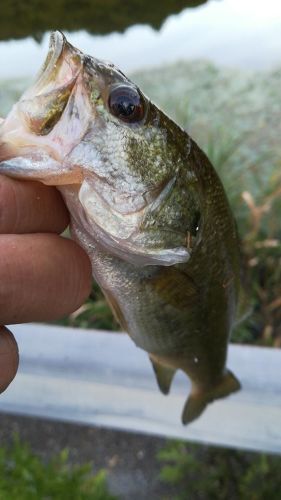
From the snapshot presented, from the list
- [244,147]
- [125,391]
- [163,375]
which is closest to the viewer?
[163,375]

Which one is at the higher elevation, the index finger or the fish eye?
the fish eye

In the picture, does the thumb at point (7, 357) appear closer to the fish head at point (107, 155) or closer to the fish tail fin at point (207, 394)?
the fish head at point (107, 155)

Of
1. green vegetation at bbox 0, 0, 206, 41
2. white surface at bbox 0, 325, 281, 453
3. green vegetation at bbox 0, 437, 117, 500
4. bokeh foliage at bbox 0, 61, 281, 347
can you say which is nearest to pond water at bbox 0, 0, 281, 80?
green vegetation at bbox 0, 0, 206, 41

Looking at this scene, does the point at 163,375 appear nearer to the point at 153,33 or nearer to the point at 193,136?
the point at 193,136

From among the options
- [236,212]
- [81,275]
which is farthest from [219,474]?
[81,275]

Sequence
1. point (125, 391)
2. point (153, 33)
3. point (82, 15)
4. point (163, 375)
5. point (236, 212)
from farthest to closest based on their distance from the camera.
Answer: point (82, 15), point (153, 33), point (236, 212), point (125, 391), point (163, 375)

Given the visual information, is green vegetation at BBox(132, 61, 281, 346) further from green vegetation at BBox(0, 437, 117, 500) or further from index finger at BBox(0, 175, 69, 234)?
index finger at BBox(0, 175, 69, 234)
